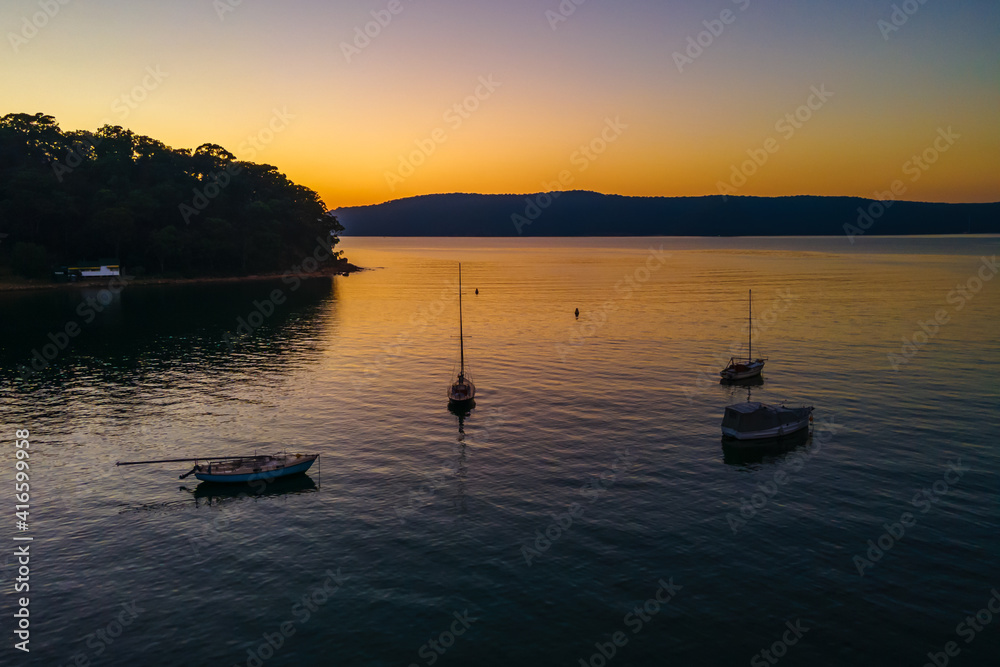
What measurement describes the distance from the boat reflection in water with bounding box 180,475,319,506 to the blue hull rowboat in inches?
24.4

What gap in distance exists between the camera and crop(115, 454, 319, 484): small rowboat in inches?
1992

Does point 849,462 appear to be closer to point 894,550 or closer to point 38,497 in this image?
point 894,550

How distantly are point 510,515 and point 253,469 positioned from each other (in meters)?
22.5

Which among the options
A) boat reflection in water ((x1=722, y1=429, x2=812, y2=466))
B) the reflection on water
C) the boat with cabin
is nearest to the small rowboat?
boat reflection in water ((x1=722, y1=429, x2=812, y2=466))

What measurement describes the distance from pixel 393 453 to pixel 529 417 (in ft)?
58.5

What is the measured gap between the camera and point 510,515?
1799 inches

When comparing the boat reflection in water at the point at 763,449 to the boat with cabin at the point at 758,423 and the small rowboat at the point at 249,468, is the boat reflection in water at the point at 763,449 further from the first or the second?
the small rowboat at the point at 249,468

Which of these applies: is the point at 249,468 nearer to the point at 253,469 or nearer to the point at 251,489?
the point at 253,469

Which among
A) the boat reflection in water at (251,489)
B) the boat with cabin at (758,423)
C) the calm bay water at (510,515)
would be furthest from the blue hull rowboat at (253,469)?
the boat with cabin at (758,423)

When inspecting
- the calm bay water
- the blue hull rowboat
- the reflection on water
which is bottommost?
the calm bay water

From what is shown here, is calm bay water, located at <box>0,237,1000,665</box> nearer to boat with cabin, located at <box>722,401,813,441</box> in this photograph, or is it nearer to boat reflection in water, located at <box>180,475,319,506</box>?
A: boat reflection in water, located at <box>180,475,319,506</box>

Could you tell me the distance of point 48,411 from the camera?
71188mm

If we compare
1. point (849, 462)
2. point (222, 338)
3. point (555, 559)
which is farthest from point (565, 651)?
point (222, 338)

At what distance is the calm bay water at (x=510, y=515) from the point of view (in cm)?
3241
